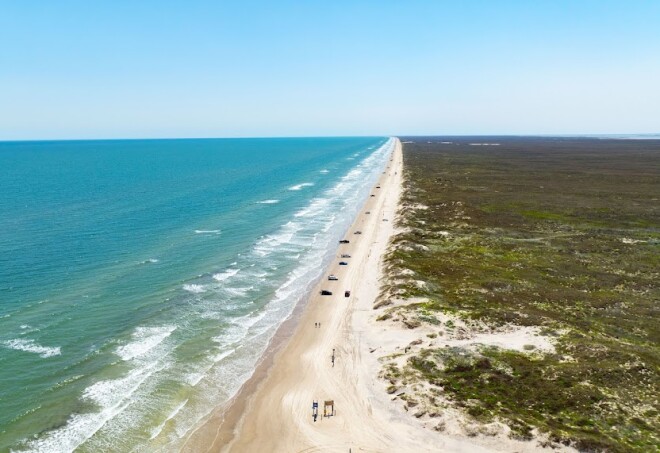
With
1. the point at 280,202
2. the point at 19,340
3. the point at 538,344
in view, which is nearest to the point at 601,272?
the point at 538,344

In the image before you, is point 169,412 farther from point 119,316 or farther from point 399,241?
point 399,241

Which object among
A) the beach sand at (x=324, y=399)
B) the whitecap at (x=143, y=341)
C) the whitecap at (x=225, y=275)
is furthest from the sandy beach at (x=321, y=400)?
the whitecap at (x=225, y=275)

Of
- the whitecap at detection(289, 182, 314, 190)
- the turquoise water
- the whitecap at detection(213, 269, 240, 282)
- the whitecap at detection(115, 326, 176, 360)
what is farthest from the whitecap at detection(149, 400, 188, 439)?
the whitecap at detection(289, 182, 314, 190)

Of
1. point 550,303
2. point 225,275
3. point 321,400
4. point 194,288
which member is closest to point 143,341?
point 194,288

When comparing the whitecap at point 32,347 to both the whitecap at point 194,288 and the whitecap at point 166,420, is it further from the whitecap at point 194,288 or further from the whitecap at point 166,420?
the whitecap at point 194,288

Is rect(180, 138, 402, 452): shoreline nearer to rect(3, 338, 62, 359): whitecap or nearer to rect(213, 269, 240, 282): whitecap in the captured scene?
rect(213, 269, 240, 282): whitecap

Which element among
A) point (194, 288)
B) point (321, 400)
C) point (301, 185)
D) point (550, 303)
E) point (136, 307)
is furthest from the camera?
point (301, 185)

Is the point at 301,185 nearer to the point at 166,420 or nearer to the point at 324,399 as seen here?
the point at 324,399
